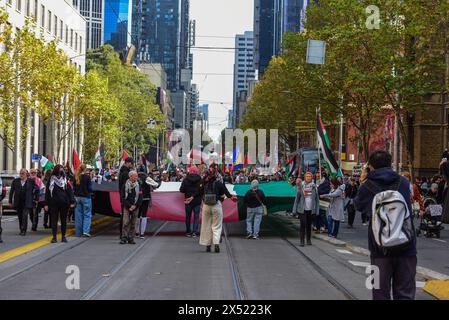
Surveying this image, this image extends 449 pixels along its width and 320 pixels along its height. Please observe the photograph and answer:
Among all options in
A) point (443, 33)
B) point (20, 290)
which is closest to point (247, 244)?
point (20, 290)

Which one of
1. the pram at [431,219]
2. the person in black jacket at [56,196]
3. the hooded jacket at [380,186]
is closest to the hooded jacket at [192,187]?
the person in black jacket at [56,196]

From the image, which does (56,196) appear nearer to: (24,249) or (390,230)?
(24,249)

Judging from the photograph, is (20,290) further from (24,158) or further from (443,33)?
(24,158)

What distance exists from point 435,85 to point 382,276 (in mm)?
32891

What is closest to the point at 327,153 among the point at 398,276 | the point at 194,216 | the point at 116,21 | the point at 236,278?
the point at 194,216

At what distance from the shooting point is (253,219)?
2222 cm

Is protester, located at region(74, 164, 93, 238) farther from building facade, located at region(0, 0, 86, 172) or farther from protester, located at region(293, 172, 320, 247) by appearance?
building facade, located at region(0, 0, 86, 172)

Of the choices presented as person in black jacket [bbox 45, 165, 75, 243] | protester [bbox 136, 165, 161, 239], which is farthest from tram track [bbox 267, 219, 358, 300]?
person in black jacket [bbox 45, 165, 75, 243]

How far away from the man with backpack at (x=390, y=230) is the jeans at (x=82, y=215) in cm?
1326

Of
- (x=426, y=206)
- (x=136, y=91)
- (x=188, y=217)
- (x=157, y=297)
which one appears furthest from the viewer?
(x=136, y=91)

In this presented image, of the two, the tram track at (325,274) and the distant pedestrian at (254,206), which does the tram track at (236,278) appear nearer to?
the tram track at (325,274)

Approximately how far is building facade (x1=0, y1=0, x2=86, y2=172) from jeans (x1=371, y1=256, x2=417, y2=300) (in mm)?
43836

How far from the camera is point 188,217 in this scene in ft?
71.6

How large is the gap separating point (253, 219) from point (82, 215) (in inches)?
168
